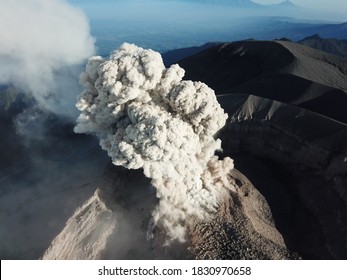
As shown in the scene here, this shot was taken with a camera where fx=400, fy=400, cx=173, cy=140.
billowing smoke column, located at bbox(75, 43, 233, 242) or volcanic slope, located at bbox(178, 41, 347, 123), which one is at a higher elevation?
billowing smoke column, located at bbox(75, 43, 233, 242)

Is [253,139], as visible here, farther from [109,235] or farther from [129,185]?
[109,235]

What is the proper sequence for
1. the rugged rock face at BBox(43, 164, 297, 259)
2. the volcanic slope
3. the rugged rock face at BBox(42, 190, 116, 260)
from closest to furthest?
the rugged rock face at BBox(43, 164, 297, 259) < the rugged rock face at BBox(42, 190, 116, 260) < the volcanic slope

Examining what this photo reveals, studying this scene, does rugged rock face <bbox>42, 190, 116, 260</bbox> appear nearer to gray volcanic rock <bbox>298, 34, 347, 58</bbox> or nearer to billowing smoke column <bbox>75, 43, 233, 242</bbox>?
billowing smoke column <bbox>75, 43, 233, 242</bbox>

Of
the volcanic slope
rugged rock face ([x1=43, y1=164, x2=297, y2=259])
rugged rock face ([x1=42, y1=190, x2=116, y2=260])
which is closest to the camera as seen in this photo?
rugged rock face ([x1=43, y1=164, x2=297, y2=259])

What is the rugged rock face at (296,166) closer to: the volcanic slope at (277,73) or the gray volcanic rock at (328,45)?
the volcanic slope at (277,73)

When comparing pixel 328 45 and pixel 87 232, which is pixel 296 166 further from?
pixel 328 45

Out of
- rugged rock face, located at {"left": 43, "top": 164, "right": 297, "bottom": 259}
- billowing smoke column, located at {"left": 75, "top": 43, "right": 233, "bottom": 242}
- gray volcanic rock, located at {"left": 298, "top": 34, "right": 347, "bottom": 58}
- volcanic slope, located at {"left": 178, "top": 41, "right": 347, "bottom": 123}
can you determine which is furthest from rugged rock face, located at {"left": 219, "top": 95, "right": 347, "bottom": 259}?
gray volcanic rock, located at {"left": 298, "top": 34, "right": 347, "bottom": 58}

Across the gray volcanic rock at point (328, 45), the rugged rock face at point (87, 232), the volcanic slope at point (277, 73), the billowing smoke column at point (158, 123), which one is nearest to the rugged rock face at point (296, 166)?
the billowing smoke column at point (158, 123)
